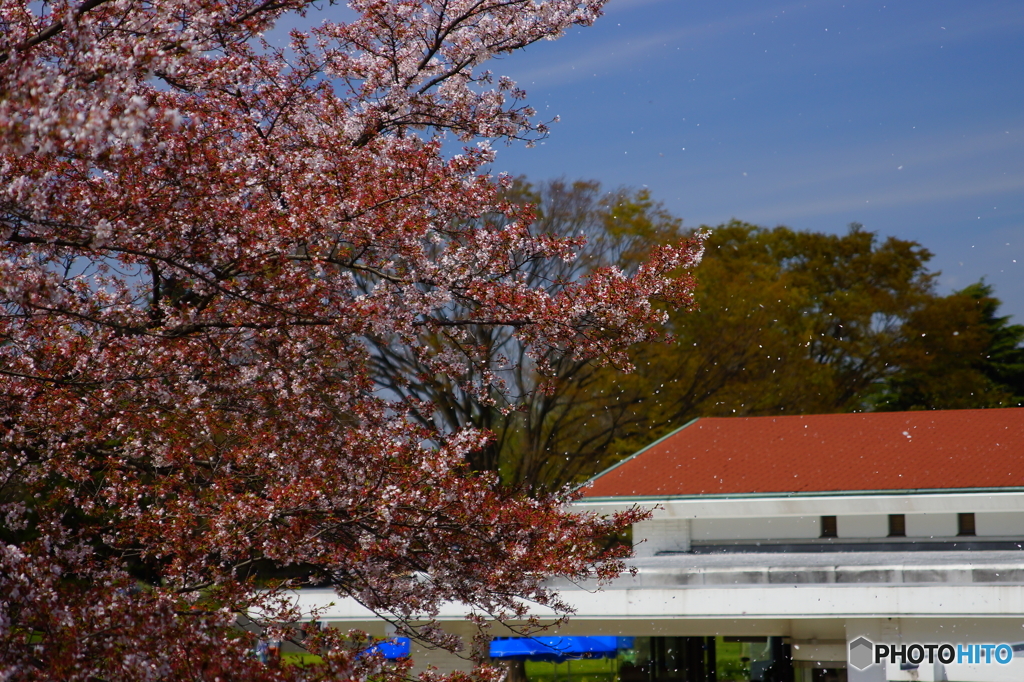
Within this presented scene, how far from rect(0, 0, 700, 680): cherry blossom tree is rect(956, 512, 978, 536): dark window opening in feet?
40.4

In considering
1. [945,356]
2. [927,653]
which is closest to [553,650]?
[927,653]

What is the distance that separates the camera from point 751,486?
1950 centimetres

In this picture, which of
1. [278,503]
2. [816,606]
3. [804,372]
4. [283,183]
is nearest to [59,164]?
[283,183]

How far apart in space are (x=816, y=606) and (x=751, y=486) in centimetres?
354

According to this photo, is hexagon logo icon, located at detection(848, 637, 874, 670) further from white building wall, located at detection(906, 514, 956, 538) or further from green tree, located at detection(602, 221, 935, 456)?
green tree, located at detection(602, 221, 935, 456)

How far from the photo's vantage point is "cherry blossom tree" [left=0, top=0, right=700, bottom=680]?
17.1ft

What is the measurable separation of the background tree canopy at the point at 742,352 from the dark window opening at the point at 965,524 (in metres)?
8.68

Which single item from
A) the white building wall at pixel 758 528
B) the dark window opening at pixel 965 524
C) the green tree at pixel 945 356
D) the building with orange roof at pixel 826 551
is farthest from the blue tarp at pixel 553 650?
the green tree at pixel 945 356

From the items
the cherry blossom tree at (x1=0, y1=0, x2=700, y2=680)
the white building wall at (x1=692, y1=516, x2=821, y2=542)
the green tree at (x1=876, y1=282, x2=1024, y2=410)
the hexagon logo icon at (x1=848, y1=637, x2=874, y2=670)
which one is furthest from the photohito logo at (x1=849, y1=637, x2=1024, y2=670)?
the green tree at (x1=876, y1=282, x2=1024, y2=410)

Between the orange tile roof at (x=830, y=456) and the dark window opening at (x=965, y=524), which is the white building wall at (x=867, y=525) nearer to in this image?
the orange tile roof at (x=830, y=456)

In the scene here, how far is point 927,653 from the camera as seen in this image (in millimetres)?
15648

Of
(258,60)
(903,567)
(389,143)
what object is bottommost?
(903,567)

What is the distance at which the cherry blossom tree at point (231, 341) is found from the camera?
521cm

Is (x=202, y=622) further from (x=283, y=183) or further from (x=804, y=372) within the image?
(x=804, y=372)
